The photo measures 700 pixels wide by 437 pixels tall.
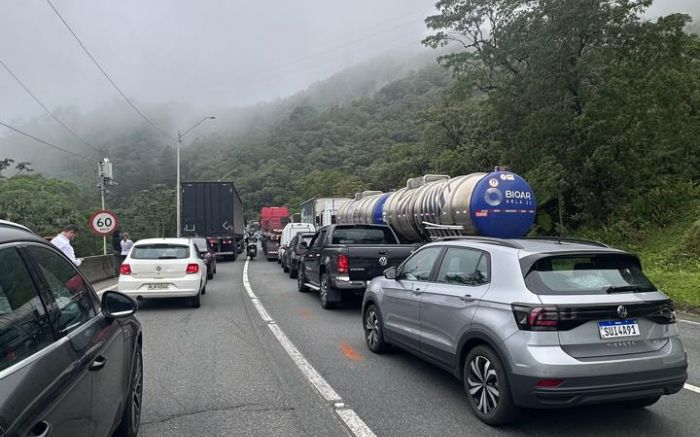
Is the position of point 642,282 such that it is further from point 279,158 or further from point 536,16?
point 279,158

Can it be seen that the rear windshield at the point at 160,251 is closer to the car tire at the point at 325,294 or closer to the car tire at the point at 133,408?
the car tire at the point at 325,294

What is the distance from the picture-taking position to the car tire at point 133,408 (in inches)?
159

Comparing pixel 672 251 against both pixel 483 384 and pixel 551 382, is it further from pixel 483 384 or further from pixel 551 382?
pixel 551 382

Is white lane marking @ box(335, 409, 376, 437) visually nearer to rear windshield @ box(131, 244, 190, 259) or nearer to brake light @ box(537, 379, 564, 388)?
brake light @ box(537, 379, 564, 388)

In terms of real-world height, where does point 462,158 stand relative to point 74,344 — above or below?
above

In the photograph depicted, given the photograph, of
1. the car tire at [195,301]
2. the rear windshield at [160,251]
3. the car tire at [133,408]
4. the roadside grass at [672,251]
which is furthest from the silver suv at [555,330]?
the rear windshield at [160,251]

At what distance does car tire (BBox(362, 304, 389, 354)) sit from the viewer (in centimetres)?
724

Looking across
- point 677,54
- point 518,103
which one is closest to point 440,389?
point 518,103

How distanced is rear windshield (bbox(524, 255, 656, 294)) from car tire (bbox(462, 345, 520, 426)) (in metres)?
0.71

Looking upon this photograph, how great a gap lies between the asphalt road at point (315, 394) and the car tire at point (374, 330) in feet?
0.41

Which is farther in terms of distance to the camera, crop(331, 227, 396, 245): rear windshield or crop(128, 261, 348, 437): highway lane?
crop(331, 227, 396, 245): rear windshield

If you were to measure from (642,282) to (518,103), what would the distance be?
20527mm

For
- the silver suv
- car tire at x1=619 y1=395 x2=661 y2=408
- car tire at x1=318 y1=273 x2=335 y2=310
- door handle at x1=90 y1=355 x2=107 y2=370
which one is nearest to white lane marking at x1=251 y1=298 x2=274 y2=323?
car tire at x1=318 y1=273 x2=335 y2=310

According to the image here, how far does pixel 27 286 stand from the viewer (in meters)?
2.66
